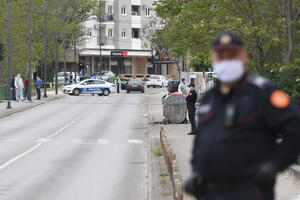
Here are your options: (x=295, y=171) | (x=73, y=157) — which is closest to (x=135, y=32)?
(x=73, y=157)

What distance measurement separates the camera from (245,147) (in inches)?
176

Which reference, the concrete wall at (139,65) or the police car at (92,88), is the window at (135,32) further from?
the police car at (92,88)

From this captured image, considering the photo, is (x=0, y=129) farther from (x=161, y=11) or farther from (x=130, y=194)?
(x=130, y=194)

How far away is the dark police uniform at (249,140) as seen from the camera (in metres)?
4.47

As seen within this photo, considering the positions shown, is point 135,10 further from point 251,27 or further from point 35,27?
point 251,27

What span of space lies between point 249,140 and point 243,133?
60 millimetres

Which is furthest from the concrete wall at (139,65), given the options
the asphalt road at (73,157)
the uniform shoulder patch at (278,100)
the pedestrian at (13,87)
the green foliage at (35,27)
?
the uniform shoulder patch at (278,100)

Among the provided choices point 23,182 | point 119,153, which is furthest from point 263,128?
point 119,153

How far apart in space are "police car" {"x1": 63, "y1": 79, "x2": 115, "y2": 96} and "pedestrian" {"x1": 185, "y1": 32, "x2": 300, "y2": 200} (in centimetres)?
5322

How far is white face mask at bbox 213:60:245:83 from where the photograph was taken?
453cm

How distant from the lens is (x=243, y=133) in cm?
449

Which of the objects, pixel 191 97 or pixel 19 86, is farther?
pixel 19 86

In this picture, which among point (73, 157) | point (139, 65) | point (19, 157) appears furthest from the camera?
point (139, 65)

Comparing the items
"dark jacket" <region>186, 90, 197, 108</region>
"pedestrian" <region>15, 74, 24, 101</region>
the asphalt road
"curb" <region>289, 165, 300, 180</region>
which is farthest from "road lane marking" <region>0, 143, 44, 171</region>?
"pedestrian" <region>15, 74, 24, 101</region>
